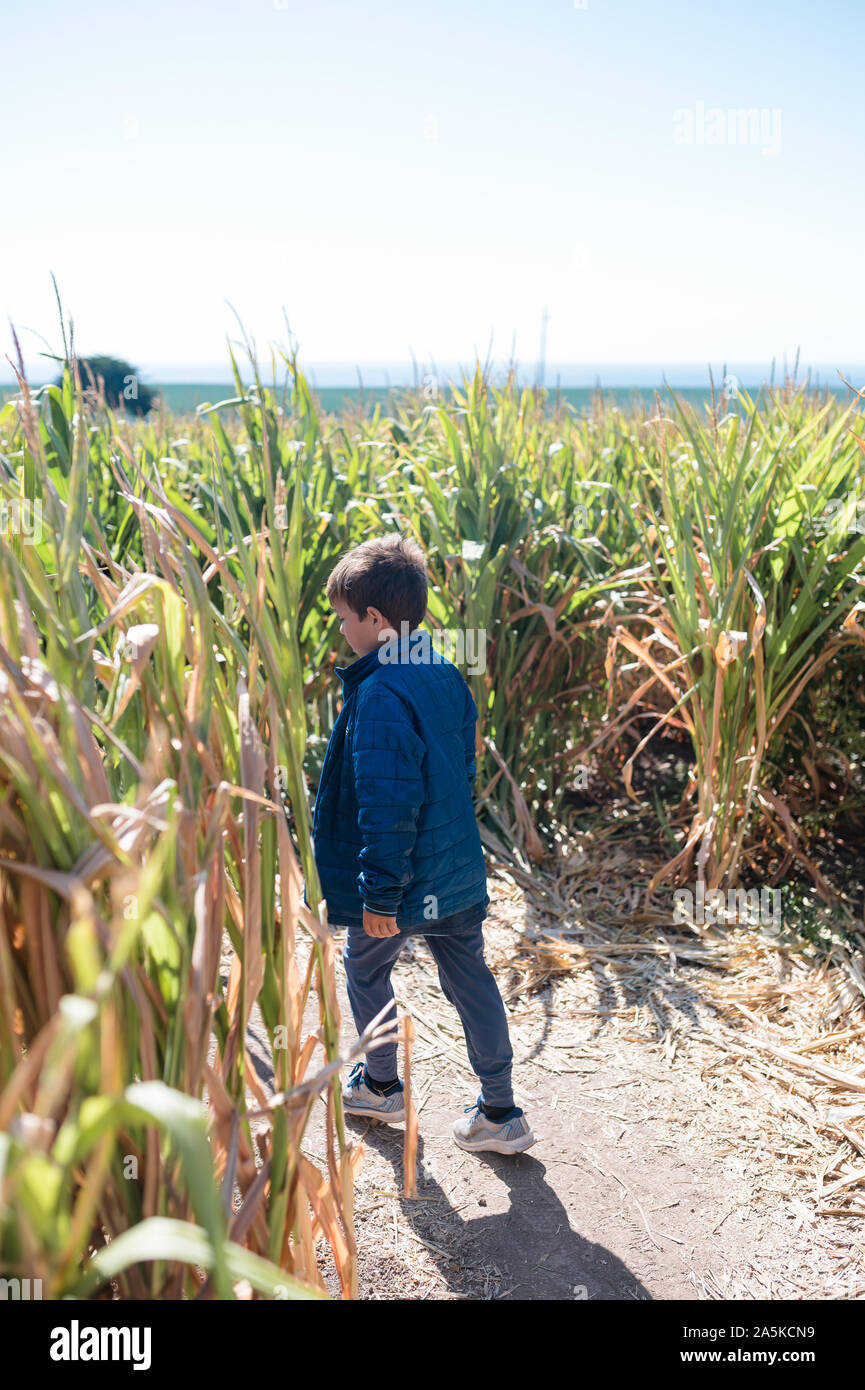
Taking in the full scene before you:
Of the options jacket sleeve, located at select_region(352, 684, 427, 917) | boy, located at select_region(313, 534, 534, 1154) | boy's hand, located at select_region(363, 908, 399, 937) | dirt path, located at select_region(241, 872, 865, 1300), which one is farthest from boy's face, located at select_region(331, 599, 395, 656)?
dirt path, located at select_region(241, 872, 865, 1300)

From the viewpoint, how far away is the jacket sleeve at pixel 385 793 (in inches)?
70.5

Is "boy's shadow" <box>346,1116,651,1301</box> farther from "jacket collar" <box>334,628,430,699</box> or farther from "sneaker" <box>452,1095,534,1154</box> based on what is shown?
"jacket collar" <box>334,628,430,699</box>

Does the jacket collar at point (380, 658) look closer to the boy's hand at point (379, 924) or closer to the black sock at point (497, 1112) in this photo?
the boy's hand at point (379, 924)

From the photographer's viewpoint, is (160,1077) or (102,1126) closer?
(102,1126)

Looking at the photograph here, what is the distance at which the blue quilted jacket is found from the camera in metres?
1.80

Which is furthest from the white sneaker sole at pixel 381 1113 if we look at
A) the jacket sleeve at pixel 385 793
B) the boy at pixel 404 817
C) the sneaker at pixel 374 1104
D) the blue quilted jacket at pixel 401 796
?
the jacket sleeve at pixel 385 793

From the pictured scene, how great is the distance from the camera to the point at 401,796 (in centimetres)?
180

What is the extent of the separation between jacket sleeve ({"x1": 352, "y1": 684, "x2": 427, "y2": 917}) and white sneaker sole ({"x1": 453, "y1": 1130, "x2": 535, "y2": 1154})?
640 mm

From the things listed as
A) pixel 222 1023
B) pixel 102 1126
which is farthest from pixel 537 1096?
pixel 102 1126

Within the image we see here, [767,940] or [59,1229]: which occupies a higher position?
[59,1229]

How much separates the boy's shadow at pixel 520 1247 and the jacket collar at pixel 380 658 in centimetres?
107
